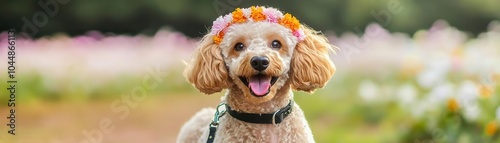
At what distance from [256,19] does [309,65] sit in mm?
228

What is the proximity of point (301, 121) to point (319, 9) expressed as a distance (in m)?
3.13

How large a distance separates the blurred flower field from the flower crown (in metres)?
2.11

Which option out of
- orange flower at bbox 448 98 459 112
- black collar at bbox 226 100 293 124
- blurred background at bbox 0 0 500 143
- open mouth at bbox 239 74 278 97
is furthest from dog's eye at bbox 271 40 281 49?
blurred background at bbox 0 0 500 143

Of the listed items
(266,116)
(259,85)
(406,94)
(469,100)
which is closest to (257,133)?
(266,116)

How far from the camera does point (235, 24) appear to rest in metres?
2.69

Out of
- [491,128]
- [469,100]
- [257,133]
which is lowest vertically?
[257,133]

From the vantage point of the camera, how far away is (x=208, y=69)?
2.68 m

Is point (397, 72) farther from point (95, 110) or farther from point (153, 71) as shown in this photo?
point (95, 110)

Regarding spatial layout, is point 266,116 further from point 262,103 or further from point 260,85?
point 260,85

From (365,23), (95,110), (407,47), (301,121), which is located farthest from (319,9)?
(301,121)

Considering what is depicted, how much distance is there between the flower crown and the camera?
2678 millimetres

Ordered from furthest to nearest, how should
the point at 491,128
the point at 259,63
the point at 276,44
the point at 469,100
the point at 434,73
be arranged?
the point at 434,73, the point at 469,100, the point at 491,128, the point at 276,44, the point at 259,63

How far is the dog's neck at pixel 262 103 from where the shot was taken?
107 inches

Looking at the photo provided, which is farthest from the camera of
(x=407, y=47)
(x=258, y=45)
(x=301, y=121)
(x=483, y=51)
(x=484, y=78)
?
(x=407, y=47)
